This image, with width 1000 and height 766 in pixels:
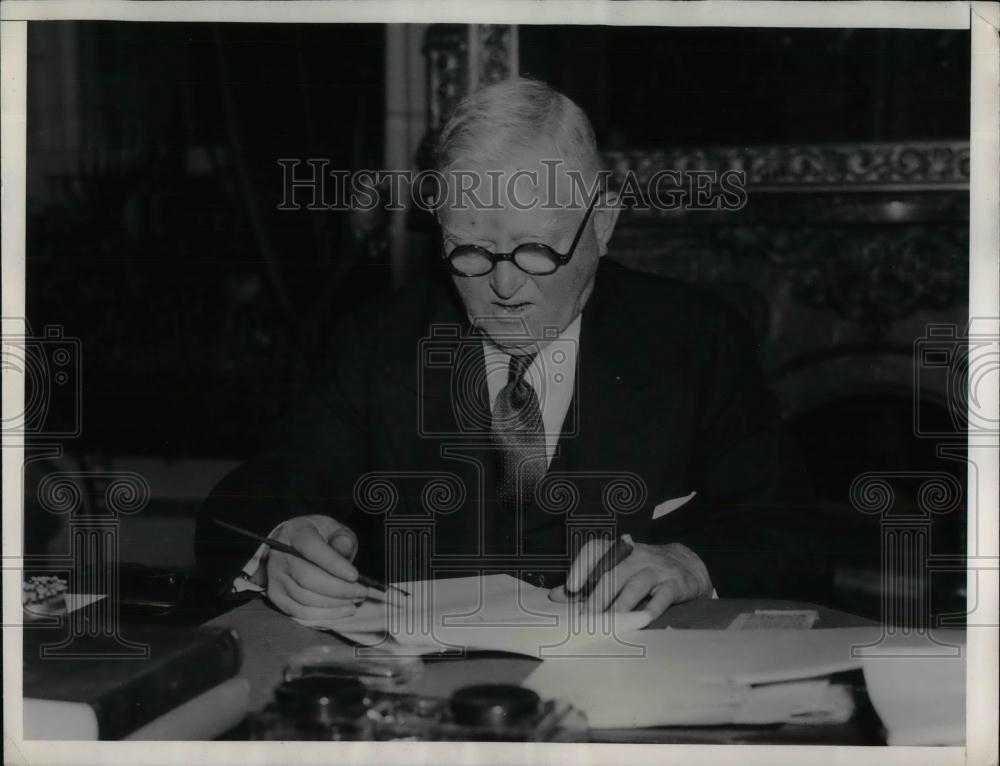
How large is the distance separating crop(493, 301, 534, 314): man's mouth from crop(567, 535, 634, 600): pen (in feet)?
1.27

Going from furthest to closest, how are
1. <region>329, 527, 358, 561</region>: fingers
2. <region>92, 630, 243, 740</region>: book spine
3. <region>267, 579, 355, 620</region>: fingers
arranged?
<region>329, 527, 358, 561</region>: fingers
<region>267, 579, 355, 620</region>: fingers
<region>92, 630, 243, 740</region>: book spine

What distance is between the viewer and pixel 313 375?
1.61 meters

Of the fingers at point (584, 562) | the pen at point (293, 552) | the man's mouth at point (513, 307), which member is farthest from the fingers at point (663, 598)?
the man's mouth at point (513, 307)

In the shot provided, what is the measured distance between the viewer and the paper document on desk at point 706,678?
1264 millimetres

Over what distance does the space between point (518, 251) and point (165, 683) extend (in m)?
0.79

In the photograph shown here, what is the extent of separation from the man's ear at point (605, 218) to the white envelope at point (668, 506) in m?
0.41

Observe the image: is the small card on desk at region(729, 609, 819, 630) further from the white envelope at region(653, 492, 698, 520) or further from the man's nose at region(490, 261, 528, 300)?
the man's nose at region(490, 261, 528, 300)

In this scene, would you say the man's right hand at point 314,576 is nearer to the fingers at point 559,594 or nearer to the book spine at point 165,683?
the book spine at point 165,683

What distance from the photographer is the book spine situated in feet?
4.12

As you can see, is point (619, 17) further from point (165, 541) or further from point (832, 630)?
point (165, 541)

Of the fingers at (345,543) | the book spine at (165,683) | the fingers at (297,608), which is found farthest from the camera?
the fingers at (345,543)

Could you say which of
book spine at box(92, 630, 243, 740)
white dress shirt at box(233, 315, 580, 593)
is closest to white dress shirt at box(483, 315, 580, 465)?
white dress shirt at box(233, 315, 580, 593)

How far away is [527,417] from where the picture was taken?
1.57m

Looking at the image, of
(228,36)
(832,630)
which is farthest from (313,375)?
(832,630)
